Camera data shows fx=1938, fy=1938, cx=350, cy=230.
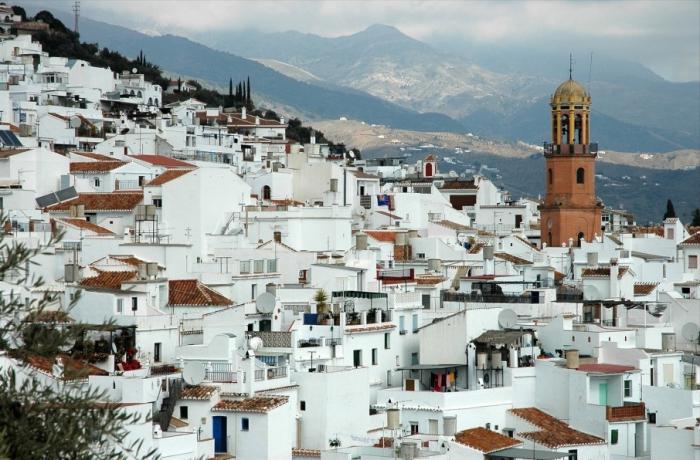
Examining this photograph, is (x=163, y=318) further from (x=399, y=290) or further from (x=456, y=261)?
(x=456, y=261)

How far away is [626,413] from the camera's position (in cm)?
4234

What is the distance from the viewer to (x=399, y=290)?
4884 centimetres

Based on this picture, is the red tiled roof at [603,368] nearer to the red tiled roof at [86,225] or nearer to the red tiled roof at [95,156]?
the red tiled roof at [86,225]

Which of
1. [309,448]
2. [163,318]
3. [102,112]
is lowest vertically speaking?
[309,448]

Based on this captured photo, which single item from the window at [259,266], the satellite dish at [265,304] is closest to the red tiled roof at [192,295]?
the satellite dish at [265,304]

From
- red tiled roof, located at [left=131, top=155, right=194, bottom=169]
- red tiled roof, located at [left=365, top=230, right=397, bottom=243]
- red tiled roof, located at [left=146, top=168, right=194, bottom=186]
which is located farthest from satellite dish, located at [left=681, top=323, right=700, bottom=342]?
red tiled roof, located at [left=131, top=155, right=194, bottom=169]

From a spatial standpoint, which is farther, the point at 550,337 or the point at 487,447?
the point at 550,337

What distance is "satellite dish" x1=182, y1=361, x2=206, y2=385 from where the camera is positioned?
37438 millimetres

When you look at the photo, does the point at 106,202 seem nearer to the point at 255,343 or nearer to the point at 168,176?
the point at 168,176

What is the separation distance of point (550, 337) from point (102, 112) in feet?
155

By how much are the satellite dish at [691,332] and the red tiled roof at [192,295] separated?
1317 centimetres

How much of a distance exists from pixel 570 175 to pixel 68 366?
52.7 m

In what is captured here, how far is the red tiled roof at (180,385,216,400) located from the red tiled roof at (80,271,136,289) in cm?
524

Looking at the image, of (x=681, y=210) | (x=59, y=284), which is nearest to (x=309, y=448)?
Answer: (x=59, y=284)
